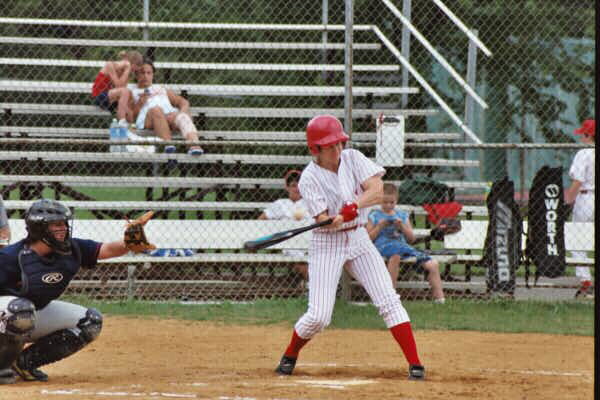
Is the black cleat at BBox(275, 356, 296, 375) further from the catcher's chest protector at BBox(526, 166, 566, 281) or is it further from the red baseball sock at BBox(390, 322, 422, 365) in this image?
the catcher's chest protector at BBox(526, 166, 566, 281)

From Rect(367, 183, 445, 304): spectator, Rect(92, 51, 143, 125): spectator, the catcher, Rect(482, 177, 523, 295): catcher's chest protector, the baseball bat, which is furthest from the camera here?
Rect(92, 51, 143, 125): spectator

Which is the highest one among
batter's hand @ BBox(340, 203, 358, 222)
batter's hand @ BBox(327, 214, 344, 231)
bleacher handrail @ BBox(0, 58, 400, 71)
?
bleacher handrail @ BBox(0, 58, 400, 71)

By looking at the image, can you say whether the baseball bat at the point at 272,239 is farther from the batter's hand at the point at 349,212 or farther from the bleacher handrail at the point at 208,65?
the bleacher handrail at the point at 208,65

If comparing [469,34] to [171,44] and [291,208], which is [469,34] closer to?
[291,208]

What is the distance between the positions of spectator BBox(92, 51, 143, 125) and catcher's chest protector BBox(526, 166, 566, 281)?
15.2 ft

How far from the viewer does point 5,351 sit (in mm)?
6094

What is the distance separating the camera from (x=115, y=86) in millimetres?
12031

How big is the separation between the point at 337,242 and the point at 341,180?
15.8 inches

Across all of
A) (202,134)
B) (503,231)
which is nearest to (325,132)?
(503,231)

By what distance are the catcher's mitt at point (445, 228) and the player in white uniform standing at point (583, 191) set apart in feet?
4.01

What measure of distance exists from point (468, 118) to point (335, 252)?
6.29 meters

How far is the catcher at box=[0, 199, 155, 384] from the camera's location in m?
6.09

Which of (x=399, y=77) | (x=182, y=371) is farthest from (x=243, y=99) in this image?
(x=182, y=371)

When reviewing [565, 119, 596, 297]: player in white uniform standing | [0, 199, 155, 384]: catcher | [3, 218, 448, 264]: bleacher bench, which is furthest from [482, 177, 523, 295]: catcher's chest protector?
[0, 199, 155, 384]: catcher
